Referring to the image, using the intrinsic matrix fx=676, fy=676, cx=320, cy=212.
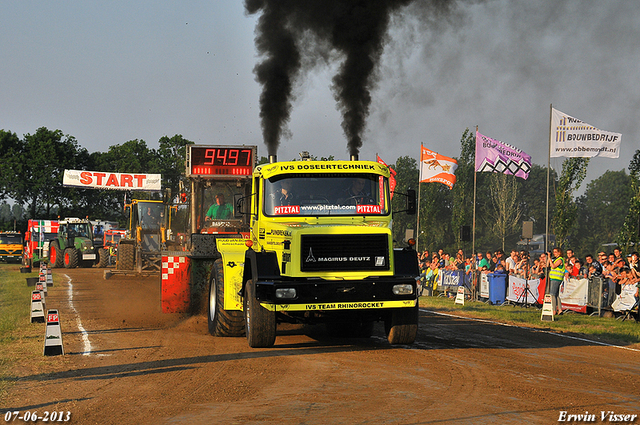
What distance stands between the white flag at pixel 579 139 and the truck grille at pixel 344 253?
14377mm

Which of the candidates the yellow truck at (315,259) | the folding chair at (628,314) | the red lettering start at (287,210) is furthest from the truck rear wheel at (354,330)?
the folding chair at (628,314)

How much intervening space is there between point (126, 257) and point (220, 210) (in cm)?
1454

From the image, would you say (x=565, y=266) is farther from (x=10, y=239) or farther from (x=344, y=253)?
(x=10, y=239)

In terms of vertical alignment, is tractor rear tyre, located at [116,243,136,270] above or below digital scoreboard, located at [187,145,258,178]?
below

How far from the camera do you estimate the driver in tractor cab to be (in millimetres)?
15438

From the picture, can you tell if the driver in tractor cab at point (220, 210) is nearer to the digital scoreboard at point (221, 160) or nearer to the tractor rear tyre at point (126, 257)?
the digital scoreboard at point (221, 160)

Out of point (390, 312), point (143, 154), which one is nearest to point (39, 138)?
point (143, 154)

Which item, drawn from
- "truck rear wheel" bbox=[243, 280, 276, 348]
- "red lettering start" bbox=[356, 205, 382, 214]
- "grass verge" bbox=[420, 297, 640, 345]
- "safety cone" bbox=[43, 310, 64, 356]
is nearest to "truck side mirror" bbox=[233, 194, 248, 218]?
"truck rear wheel" bbox=[243, 280, 276, 348]

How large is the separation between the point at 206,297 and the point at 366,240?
17.1ft

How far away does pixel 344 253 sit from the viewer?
10078 millimetres

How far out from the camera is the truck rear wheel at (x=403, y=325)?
1070 cm

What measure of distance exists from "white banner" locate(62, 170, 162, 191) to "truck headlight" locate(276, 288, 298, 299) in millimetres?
47841

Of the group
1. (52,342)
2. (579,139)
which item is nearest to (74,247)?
(579,139)

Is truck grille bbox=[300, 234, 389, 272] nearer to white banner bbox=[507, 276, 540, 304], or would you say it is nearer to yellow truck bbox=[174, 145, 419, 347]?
yellow truck bbox=[174, 145, 419, 347]
